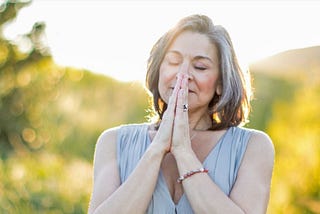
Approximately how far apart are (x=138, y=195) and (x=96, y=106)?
14242mm

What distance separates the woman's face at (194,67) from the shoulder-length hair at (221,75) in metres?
0.03

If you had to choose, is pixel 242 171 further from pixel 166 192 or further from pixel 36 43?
pixel 36 43

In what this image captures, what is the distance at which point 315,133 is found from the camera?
24.4 feet

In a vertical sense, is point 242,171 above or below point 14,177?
above

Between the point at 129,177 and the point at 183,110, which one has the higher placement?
the point at 183,110

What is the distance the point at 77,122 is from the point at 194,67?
508 inches

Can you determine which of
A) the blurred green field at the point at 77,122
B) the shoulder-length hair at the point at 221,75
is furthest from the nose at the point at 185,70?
the blurred green field at the point at 77,122

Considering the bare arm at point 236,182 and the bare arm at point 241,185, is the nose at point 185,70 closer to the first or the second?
the bare arm at point 236,182

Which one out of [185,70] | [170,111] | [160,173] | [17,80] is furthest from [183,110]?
[17,80]

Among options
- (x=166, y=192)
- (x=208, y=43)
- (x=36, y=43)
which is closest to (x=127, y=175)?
(x=166, y=192)

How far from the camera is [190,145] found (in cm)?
317

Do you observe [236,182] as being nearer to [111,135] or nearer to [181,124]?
[181,124]

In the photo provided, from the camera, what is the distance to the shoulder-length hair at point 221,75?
3.31m

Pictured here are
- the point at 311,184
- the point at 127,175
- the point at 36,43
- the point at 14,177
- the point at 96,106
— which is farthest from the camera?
the point at 96,106
